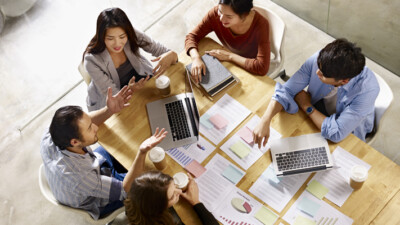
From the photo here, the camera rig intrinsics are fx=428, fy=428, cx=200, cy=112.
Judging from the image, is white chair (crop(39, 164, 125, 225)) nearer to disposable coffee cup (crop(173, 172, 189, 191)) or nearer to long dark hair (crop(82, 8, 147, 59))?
disposable coffee cup (crop(173, 172, 189, 191))

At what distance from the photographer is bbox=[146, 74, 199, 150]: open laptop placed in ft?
7.98

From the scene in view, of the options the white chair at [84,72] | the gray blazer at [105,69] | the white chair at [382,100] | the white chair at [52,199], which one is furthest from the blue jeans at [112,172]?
the white chair at [382,100]

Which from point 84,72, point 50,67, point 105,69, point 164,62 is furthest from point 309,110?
point 50,67

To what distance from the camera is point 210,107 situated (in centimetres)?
253

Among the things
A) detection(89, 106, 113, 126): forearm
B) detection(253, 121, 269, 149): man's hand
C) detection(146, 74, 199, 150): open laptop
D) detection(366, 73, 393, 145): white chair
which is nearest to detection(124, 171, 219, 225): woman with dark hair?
detection(146, 74, 199, 150): open laptop

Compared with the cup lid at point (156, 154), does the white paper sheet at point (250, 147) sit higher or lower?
lower

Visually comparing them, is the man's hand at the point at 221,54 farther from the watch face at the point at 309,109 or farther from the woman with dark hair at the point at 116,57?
the watch face at the point at 309,109

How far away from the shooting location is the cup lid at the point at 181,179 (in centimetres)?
220

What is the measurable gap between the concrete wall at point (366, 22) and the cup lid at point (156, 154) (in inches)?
85.8

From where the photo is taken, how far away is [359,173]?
2061mm

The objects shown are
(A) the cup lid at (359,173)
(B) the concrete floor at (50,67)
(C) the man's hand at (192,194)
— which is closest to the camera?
(A) the cup lid at (359,173)

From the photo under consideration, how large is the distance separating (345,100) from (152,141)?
106 cm

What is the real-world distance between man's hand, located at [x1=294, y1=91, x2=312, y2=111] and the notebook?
0.38m

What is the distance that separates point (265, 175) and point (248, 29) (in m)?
1.00
